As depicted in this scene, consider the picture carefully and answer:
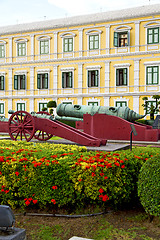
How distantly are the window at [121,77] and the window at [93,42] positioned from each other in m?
3.28

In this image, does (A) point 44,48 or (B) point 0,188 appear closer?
(B) point 0,188

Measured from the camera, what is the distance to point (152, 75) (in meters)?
25.7

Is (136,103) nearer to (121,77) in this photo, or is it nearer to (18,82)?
(121,77)

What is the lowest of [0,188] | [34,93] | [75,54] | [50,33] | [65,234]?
[65,234]

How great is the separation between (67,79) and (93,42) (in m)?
4.38

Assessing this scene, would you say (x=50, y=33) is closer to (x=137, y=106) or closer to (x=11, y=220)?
(x=137, y=106)

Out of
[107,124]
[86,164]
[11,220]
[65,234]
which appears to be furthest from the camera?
[107,124]

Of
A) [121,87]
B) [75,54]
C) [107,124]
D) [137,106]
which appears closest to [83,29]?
[75,54]

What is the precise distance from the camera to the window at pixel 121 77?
26.6 meters

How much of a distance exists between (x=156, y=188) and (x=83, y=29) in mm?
25846

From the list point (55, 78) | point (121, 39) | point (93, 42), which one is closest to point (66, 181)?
point (121, 39)

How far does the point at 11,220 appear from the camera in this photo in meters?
2.94

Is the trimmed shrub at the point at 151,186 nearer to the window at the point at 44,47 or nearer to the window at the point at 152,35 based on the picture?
the window at the point at 152,35

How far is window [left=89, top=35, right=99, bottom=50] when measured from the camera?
90.7ft
